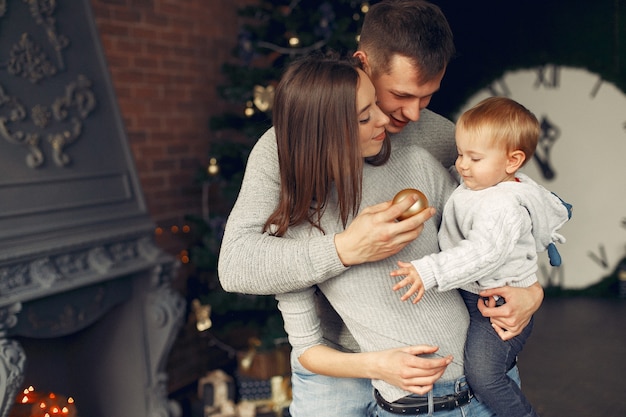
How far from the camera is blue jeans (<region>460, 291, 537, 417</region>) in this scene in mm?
1381

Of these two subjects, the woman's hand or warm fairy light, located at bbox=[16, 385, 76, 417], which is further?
warm fairy light, located at bbox=[16, 385, 76, 417]

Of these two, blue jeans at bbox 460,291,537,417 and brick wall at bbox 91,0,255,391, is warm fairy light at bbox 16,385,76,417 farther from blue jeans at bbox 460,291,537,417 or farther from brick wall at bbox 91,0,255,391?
blue jeans at bbox 460,291,537,417

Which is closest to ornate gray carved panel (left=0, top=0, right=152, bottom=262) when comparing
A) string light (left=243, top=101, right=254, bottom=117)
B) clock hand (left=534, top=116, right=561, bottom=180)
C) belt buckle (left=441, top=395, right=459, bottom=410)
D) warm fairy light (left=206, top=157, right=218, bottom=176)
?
warm fairy light (left=206, top=157, right=218, bottom=176)

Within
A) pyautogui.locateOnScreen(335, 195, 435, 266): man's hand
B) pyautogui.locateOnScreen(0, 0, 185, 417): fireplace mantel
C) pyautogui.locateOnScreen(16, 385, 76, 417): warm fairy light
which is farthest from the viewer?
pyautogui.locateOnScreen(16, 385, 76, 417): warm fairy light

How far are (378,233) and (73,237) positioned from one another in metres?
1.65

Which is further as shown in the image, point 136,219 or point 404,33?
point 136,219

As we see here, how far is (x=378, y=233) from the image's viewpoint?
1213 mm

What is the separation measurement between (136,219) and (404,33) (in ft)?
5.30

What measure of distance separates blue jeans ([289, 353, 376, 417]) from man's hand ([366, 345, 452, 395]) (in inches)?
8.7

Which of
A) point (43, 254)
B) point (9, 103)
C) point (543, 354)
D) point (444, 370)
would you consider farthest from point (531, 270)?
point (543, 354)

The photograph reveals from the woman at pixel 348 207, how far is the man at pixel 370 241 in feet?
0.12

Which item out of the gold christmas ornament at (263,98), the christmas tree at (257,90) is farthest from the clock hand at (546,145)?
the gold christmas ornament at (263,98)

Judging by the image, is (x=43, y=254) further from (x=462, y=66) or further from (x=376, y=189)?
(x=462, y=66)

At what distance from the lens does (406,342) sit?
1.35 metres
